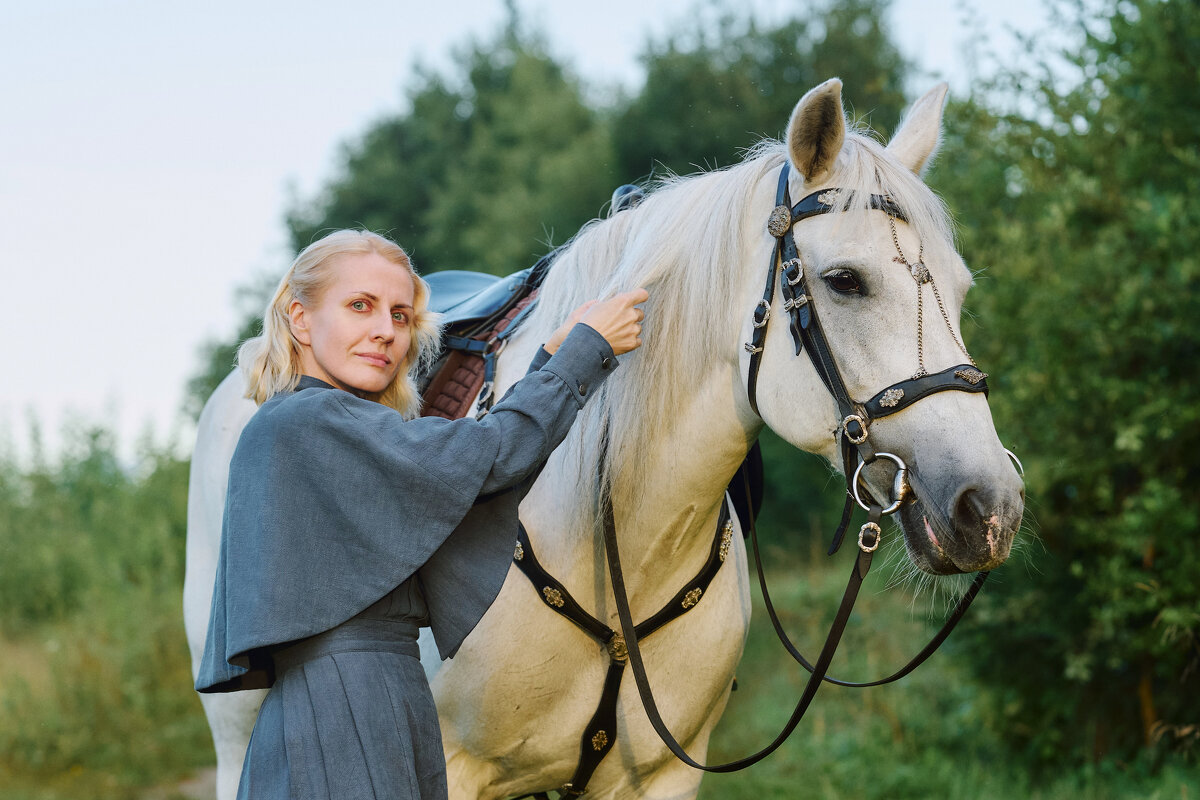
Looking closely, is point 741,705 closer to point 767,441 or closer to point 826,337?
point 767,441

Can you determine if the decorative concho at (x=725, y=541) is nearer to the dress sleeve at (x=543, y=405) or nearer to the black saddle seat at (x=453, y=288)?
the dress sleeve at (x=543, y=405)

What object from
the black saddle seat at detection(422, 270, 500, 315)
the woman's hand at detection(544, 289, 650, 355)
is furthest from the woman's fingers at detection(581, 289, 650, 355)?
the black saddle seat at detection(422, 270, 500, 315)

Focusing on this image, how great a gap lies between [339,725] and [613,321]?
2.96 feet

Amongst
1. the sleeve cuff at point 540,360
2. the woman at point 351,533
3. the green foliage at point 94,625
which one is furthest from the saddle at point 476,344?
the green foliage at point 94,625

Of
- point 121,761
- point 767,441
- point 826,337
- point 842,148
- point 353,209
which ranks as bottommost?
point 121,761

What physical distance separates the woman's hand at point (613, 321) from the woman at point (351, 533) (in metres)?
0.07

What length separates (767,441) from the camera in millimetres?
10859

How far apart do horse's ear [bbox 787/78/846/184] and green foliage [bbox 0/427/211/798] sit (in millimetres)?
5633

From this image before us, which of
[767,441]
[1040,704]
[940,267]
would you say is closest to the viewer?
[940,267]

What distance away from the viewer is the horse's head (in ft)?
5.61

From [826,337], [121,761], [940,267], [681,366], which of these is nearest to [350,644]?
[681,366]

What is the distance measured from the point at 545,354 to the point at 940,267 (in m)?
0.78

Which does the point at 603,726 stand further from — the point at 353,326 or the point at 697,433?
the point at 353,326

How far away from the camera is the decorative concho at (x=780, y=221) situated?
79.0 inches
